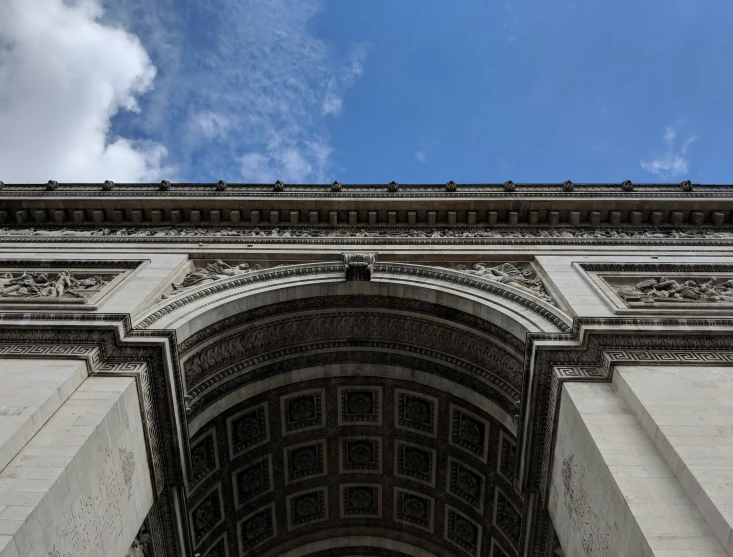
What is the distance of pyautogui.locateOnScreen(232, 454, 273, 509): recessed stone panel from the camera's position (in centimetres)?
1488

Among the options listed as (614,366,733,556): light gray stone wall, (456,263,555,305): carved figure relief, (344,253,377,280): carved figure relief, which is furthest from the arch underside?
(614,366,733,556): light gray stone wall

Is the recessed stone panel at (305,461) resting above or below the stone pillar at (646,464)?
above

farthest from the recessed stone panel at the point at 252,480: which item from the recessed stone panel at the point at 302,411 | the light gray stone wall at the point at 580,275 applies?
the light gray stone wall at the point at 580,275

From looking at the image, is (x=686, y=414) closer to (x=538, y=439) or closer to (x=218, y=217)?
(x=538, y=439)

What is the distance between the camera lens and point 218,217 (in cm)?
1675

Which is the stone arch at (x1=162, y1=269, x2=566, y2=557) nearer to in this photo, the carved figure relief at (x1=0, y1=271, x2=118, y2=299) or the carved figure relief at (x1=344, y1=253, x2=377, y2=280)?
the carved figure relief at (x1=344, y1=253, x2=377, y2=280)

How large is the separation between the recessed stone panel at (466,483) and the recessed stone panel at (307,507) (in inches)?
131

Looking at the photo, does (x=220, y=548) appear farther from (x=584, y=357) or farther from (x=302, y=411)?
(x=584, y=357)

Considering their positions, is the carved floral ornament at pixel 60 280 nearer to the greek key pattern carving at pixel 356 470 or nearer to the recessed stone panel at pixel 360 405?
the greek key pattern carving at pixel 356 470

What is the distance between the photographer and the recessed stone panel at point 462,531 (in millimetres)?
15047

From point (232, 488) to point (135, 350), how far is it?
545 cm

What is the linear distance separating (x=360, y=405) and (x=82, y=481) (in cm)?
780

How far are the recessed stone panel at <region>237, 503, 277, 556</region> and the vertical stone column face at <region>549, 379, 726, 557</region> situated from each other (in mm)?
7755

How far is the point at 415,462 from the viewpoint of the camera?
15711 millimetres
